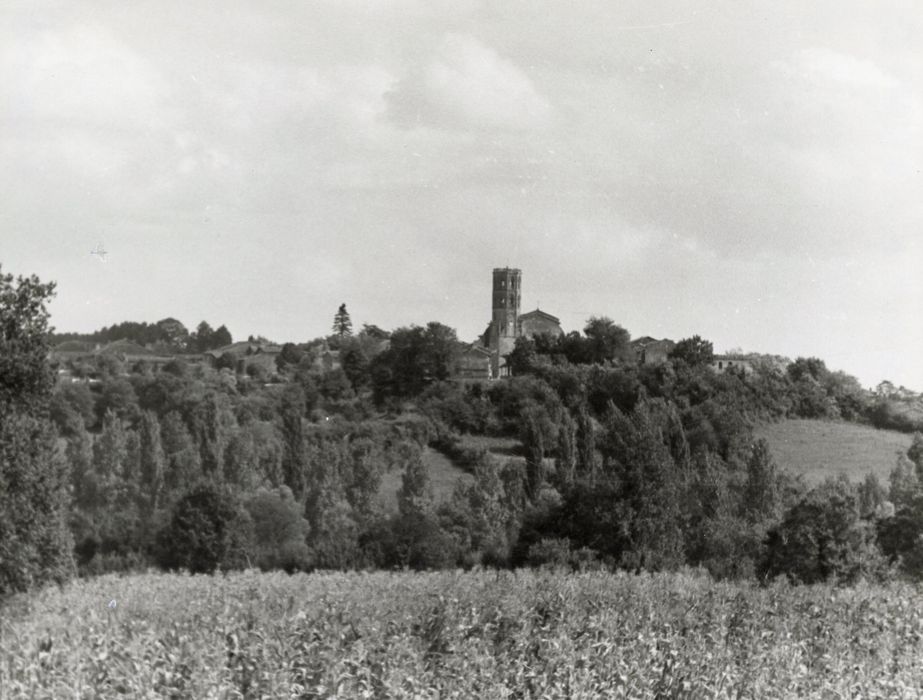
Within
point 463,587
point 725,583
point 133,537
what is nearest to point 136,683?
point 463,587

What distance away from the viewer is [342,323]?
4970 inches

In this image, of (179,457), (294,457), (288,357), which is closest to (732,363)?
(294,457)

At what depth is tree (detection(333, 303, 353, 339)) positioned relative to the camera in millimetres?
124688

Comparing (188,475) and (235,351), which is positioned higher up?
(235,351)

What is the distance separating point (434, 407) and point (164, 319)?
7225 centimetres

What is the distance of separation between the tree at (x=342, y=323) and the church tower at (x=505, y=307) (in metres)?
16.4

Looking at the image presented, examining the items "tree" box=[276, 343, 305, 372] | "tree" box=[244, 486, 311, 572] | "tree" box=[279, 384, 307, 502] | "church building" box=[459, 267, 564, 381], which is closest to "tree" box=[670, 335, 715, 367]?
"church building" box=[459, 267, 564, 381]

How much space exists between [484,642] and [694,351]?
80737mm

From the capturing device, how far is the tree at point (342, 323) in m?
125

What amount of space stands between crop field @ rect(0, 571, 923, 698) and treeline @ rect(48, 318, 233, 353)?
125597 millimetres

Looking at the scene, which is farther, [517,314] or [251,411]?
[517,314]

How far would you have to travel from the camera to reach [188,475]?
206ft

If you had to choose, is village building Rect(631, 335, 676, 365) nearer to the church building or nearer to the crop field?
the church building

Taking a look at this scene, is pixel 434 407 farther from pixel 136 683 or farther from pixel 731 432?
pixel 136 683
